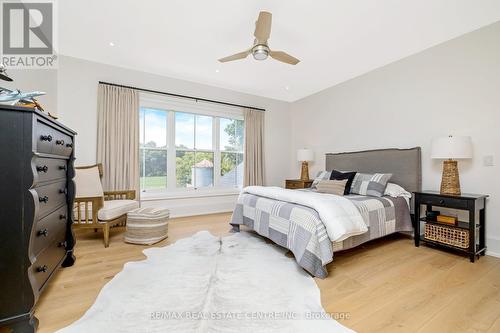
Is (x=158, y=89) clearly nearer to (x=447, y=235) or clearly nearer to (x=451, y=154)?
(x=451, y=154)

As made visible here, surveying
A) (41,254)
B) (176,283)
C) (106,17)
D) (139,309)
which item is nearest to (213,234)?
(176,283)

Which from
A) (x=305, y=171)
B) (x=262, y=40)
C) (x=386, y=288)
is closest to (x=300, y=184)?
(x=305, y=171)

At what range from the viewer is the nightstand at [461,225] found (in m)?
2.41

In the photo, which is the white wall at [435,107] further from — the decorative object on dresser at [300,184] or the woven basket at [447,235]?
the decorative object on dresser at [300,184]

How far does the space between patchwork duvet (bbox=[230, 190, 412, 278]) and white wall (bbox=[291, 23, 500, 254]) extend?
832mm

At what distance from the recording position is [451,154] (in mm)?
2586

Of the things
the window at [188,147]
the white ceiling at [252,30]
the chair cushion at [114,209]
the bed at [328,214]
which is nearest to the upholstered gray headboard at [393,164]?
the bed at [328,214]

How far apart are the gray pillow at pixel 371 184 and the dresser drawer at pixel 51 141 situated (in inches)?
139

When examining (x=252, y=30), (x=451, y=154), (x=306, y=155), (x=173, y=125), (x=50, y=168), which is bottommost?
(x=50, y=168)

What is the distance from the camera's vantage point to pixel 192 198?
4.53 meters

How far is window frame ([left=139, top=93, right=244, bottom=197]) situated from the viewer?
13.7 feet

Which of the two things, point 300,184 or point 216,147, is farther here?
point 216,147

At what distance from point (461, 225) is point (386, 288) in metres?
1.58

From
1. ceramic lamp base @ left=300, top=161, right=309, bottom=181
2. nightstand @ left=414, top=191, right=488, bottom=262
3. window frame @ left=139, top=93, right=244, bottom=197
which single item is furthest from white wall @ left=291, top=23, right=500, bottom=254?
window frame @ left=139, top=93, right=244, bottom=197
